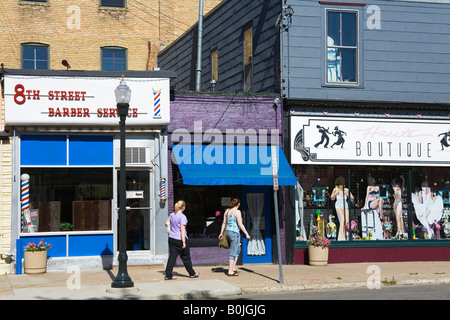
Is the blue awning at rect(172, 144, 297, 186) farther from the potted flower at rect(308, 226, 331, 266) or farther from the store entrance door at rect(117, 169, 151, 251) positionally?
the potted flower at rect(308, 226, 331, 266)

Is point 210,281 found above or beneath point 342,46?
beneath

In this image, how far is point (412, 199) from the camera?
1906 cm

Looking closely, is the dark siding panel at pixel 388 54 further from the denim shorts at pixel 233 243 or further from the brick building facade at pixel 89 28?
the brick building facade at pixel 89 28

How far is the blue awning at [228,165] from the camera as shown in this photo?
55.1 feet

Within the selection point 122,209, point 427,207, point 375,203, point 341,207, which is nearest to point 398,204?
point 375,203

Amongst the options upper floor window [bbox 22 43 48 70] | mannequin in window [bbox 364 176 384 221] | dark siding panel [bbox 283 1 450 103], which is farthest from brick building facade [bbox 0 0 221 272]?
mannequin in window [bbox 364 176 384 221]

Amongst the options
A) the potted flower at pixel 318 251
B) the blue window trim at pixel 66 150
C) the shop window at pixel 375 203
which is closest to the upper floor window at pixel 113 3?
the blue window trim at pixel 66 150

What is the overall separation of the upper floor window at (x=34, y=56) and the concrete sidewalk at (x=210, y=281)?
48.3ft

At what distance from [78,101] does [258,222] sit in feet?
19.4

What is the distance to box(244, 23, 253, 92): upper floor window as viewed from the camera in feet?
66.0

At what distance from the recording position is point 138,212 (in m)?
17.5

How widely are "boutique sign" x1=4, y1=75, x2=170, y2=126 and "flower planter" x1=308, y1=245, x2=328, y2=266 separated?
17.2 ft

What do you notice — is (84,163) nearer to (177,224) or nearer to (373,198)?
(177,224)

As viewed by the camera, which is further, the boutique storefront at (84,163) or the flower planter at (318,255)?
the flower planter at (318,255)
